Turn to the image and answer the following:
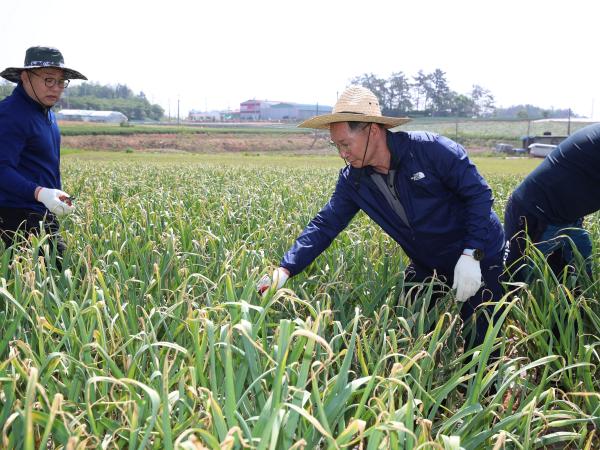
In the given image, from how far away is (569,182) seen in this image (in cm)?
295

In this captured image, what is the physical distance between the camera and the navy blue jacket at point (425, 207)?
8.80ft

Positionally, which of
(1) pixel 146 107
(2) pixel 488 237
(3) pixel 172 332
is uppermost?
(1) pixel 146 107

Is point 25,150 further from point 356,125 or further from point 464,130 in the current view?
point 464,130

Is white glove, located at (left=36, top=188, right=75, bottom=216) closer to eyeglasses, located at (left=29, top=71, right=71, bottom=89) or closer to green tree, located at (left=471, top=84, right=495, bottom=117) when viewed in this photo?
eyeglasses, located at (left=29, top=71, right=71, bottom=89)

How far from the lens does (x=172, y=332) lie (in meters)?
1.99

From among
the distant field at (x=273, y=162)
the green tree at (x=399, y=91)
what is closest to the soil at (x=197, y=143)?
the distant field at (x=273, y=162)

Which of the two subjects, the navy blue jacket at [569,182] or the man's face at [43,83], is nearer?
the navy blue jacket at [569,182]

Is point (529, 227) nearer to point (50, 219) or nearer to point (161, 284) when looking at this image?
point (161, 284)

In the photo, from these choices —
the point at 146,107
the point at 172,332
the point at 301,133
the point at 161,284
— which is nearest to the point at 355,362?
the point at 172,332

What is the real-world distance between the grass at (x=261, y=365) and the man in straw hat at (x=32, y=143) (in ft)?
1.06

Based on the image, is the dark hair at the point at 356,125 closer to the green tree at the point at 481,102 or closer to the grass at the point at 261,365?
the grass at the point at 261,365

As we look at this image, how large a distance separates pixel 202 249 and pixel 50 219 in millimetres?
1414

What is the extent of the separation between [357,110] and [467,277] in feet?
2.84

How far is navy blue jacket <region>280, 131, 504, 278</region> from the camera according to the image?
268 cm
